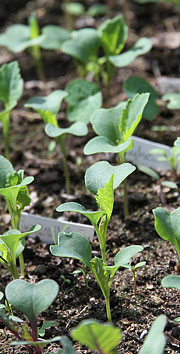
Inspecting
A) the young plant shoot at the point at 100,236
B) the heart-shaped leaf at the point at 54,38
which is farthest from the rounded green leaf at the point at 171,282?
the heart-shaped leaf at the point at 54,38

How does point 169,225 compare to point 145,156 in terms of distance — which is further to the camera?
point 145,156

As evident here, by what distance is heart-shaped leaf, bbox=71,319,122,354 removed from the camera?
93cm

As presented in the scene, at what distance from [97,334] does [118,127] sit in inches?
30.8

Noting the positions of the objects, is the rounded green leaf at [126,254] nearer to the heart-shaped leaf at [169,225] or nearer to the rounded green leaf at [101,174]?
the heart-shaped leaf at [169,225]

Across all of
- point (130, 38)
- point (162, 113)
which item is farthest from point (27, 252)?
point (130, 38)

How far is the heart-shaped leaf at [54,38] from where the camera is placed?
2.13 meters

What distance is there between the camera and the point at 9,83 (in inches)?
72.7

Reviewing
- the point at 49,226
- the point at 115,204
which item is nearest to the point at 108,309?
the point at 49,226

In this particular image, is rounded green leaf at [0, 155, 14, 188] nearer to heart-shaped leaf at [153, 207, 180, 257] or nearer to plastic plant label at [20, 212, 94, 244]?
plastic plant label at [20, 212, 94, 244]

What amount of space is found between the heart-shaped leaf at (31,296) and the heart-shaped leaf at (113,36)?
1133 mm

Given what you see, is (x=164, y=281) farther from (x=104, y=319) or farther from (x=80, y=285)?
(x=80, y=285)

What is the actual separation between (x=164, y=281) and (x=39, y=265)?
0.52 meters

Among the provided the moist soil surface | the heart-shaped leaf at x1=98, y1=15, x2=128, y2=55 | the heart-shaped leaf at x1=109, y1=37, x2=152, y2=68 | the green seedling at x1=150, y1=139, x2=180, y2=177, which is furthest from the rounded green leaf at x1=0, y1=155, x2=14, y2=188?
the heart-shaped leaf at x1=98, y1=15, x2=128, y2=55

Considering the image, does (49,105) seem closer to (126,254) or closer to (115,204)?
(115,204)
